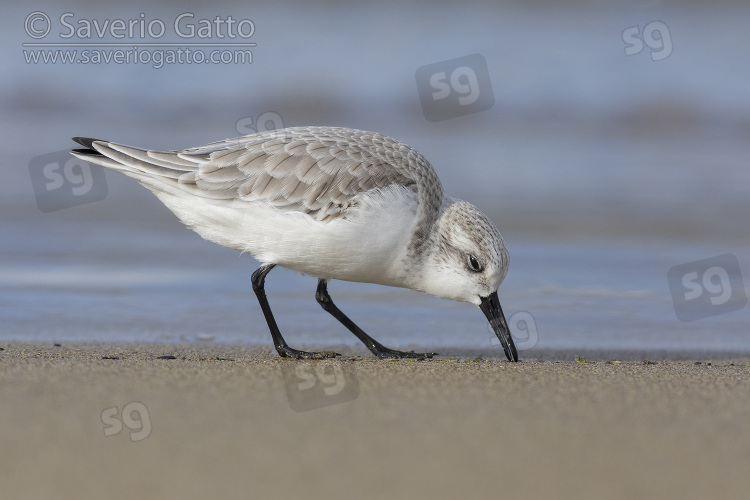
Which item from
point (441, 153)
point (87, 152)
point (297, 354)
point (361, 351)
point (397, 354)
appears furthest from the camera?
point (441, 153)

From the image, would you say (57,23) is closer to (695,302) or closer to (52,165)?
(52,165)

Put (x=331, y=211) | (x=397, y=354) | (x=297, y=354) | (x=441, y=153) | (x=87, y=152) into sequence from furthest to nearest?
1. (x=441, y=153)
2. (x=397, y=354)
3. (x=87, y=152)
4. (x=297, y=354)
5. (x=331, y=211)

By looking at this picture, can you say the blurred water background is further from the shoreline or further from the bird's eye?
the bird's eye

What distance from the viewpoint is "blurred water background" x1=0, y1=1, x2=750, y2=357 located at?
709 cm

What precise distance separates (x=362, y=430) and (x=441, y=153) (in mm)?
7944

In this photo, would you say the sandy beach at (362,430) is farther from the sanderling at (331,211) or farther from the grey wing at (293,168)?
the grey wing at (293,168)

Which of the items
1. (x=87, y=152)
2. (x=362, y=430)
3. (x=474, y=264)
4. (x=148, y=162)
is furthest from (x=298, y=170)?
(x=362, y=430)

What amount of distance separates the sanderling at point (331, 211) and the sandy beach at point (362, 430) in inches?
27.1

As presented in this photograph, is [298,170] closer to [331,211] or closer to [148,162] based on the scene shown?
[331,211]

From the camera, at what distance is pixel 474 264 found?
5719mm

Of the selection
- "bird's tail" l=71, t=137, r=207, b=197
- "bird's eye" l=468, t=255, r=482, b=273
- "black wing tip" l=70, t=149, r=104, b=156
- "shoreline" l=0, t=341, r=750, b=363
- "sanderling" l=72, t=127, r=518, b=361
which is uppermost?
"black wing tip" l=70, t=149, r=104, b=156

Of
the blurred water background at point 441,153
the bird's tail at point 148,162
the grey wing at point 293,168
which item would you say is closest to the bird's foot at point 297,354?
the blurred water background at point 441,153

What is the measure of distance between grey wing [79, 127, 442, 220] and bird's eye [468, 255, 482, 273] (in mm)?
571

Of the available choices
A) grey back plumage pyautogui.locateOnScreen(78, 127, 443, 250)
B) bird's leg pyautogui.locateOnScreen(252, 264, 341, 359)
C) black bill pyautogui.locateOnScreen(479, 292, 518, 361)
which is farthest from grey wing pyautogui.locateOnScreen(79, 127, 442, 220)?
black bill pyautogui.locateOnScreen(479, 292, 518, 361)
